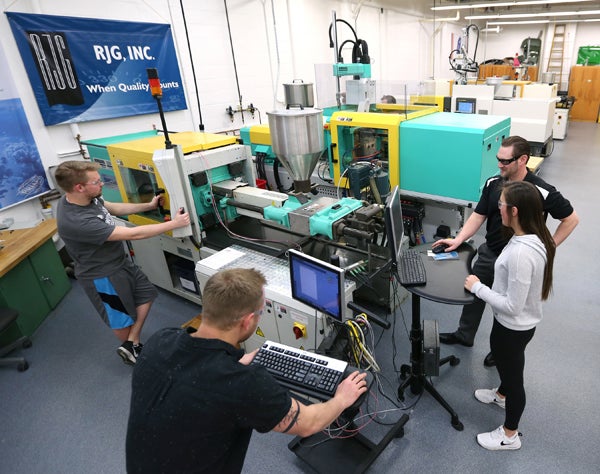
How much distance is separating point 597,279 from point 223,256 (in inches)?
126

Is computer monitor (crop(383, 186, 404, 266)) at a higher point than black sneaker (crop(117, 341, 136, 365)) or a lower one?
higher

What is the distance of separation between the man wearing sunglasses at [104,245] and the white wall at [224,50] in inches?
70.8

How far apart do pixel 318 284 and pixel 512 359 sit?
0.93 m

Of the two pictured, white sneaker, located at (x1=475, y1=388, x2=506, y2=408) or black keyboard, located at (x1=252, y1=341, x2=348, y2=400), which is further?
white sneaker, located at (x1=475, y1=388, x2=506, y2=408)

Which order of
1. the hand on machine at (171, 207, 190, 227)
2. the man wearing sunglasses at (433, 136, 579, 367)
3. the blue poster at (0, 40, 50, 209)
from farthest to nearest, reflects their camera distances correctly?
the blue poster at (0, 40, 50, 209)
the hand on machine at (171, 207, 190, 227)
the man wearing sunglasses at (433, 136, 579, 367)

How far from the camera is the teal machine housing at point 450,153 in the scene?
2611 millimetres

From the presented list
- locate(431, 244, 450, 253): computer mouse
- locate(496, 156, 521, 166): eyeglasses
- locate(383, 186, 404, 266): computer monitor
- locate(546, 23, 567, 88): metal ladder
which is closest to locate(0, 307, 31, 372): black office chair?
locate(383, 186, 404, 266): computer monitor

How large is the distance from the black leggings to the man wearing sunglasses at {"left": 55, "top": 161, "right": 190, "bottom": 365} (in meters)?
1.90

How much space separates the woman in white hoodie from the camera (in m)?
1.52

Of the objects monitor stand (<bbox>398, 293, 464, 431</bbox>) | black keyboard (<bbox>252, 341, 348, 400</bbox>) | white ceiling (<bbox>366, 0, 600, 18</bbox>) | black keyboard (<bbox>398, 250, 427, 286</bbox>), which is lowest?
monitor stand (<bbox>398, 293, 464, 431</bbox>)

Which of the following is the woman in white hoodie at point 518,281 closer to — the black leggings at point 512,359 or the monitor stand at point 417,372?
the black leggings at point 512,359

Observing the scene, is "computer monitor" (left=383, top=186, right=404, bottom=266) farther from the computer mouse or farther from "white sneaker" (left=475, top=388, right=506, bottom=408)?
"white sneaker" (left=475, top=388, right=506, bottom=408)

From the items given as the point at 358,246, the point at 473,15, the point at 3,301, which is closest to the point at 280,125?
the point at 358,246

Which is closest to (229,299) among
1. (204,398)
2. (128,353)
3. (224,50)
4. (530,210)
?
(204,398)
